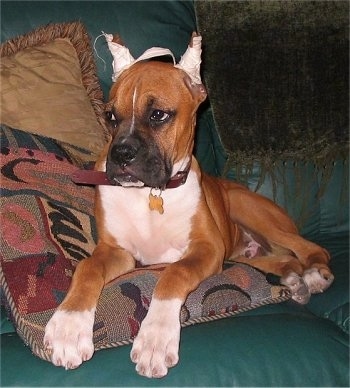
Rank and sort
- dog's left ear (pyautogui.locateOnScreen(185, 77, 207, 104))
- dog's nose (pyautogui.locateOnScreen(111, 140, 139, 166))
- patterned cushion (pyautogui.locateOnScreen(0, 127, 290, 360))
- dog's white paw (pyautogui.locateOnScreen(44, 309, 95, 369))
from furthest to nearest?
dog's left ear (pyautogui.locateOnScreen(185, 77, 207, 104))
dog's nose (pyautogui.locateOnScreen(111, 140, 139, 166))
patterned cushion (pyautogui.locateOnScreen(0, 127, 290, 360))
dog's white paw (pyautogui.locateOnScreen(44, 309, 95, 369))

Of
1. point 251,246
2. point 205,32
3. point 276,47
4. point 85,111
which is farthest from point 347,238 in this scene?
point 85,111

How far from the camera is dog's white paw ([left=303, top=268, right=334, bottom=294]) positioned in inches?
98.0

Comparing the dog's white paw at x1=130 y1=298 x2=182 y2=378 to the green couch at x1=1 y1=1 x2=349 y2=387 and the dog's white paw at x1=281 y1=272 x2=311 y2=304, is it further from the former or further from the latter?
the dog's white paw at x1=281 y1=272 x2=311 y2=304

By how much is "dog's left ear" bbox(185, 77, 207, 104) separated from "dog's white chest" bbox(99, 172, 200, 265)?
0.32 meters

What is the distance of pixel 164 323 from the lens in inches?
69.7

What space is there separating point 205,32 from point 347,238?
1251mm

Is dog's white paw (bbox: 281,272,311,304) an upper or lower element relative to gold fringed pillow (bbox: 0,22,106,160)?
lower

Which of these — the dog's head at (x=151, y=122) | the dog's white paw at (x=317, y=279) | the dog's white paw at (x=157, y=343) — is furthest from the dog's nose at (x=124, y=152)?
the dog's white paw at (x=317, y=279)

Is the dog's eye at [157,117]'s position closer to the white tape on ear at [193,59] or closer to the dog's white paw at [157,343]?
the white tape on ear at [193,59]

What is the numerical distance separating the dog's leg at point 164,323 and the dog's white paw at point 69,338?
14cm

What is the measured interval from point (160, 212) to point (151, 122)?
0.37 m

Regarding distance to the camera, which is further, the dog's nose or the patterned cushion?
the dog's nose

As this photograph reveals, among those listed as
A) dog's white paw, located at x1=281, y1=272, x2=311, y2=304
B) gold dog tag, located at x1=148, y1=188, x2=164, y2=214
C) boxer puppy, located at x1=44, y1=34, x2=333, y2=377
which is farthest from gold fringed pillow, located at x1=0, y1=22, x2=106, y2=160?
dog's white paw, located at x1=281, y1=272, x2=311, y2=304

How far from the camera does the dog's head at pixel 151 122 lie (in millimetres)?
2092
